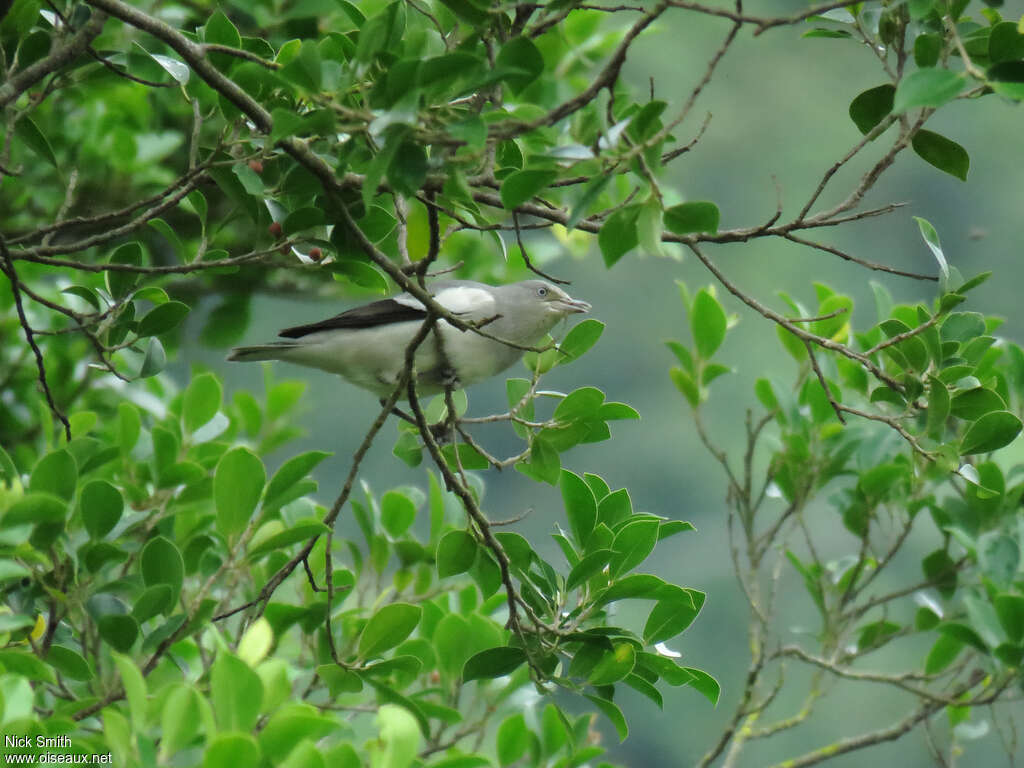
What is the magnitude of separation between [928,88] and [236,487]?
1.32m

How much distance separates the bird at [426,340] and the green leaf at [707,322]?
0.35m

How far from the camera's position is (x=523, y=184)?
1624mm

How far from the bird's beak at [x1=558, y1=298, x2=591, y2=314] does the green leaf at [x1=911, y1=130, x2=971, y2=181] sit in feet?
5.37

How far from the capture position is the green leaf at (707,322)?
342 centimetres

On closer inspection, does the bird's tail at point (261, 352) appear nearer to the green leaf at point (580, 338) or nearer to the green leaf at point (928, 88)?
the green leaf at point (580, 338)

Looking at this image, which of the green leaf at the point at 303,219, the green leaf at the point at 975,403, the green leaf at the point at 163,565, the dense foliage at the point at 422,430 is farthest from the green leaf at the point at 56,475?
the green leaf at the point at 975,403

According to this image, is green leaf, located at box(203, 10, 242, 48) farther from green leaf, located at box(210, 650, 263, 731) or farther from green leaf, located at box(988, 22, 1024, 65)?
green leaf, located at box(988, 22, 1024, 65)

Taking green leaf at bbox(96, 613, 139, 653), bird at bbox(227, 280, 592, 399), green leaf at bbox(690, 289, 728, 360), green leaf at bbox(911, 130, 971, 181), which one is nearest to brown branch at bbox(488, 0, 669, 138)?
green leaf at bbox(911, 130, 971, 181)

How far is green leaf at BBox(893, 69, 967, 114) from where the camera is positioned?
58.6 inches

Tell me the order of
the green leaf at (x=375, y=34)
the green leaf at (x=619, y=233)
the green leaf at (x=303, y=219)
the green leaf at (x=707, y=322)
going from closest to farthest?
the green leaf at (x=375, y=34) → the green leaf at (x=619, y=233) → the green leaf at (x=303, y=219) → the green leaf at (x=707, y=322)

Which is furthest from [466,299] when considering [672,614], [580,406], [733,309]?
[733,309]

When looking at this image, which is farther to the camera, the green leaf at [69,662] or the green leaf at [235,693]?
the green leaf at [69,662]

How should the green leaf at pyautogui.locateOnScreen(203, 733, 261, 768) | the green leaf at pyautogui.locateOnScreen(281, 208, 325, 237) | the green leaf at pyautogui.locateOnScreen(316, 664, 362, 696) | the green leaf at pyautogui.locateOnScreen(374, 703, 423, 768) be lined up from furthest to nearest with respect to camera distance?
the green leaf at pyautogui.locateOnScreen(316, 664, 362, 696) < the green leaf at pyautogui.locateOnScreen(281, 208, 325, 237) < the green leaf at pyautogui.locateOnScreen(374, 703, 423, 768) < the green leaf at pyautogui.locateOnScreen(203, 733, 261, 768)

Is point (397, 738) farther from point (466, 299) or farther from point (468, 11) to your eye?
point (466, 299)
